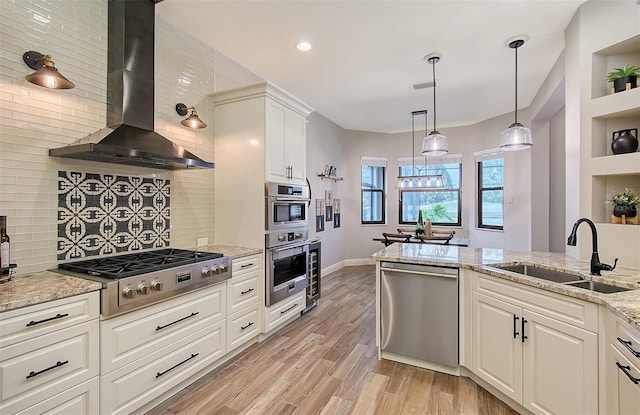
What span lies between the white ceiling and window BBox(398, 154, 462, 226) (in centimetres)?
207

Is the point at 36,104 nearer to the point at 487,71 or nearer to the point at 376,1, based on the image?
the point at 376,1

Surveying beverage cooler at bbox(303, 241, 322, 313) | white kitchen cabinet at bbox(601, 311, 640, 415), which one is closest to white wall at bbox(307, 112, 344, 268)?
beverage cooler at bbox(303, 241, 322, 313)

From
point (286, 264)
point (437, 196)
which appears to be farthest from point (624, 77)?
point (437, 196)

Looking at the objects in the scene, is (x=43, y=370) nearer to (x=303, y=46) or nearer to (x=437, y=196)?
(x=303, y=46)

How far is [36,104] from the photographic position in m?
1.95

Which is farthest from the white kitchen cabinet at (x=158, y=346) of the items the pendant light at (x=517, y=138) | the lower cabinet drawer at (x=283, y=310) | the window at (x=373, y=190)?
the window at (x=373, y=190)

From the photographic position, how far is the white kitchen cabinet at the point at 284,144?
311 centimetres

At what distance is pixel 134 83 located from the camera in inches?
90.7

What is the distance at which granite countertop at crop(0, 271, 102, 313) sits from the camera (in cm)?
142


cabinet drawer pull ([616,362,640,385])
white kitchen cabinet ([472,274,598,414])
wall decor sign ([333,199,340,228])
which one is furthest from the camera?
wall decor sign ([333,199,340,228])

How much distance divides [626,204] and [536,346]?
1308 millimetres

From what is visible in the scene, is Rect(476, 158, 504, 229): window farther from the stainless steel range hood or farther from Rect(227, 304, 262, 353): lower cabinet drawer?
the stainless steel range hood

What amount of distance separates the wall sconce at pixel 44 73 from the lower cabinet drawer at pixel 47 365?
4.71 ft

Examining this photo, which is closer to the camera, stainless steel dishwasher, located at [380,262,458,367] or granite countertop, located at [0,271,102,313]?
granite countertop, located at [0,271,102,313]
